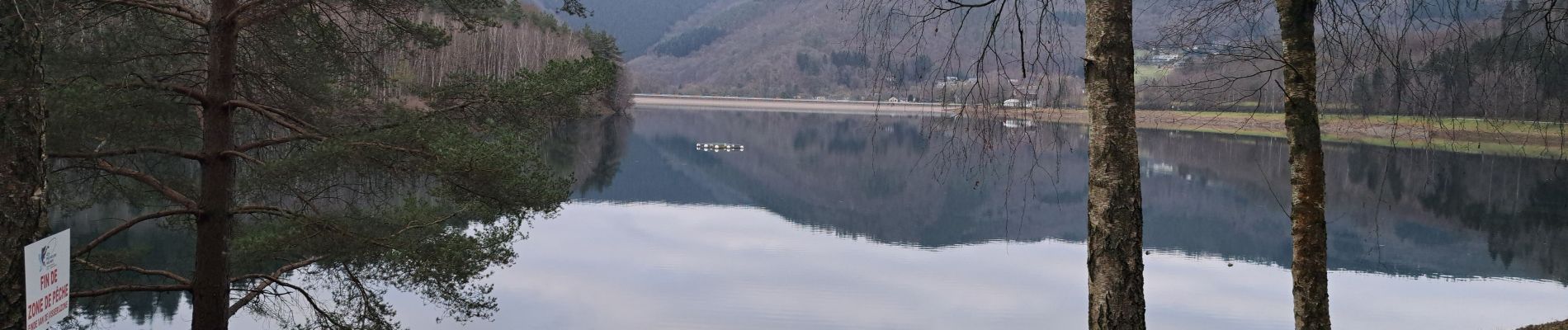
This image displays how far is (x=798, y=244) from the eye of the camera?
19.1 metres

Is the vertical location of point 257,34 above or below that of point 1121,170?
above

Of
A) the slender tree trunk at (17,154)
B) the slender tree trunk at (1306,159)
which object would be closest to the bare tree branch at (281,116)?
the slender tree trunk at (17,154)

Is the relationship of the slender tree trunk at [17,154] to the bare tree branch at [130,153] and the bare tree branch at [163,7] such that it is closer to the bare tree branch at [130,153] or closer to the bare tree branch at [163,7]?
the bare tree branch at [130,153]

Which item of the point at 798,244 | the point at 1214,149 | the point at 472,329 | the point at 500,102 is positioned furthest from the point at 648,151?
the point at 500,102

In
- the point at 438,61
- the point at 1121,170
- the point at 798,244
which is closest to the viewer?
the point at 1121,170

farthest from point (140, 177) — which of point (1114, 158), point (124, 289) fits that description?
point (1114, 158)

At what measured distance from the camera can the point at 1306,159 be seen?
5.57m

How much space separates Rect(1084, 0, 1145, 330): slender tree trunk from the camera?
15.0 ft

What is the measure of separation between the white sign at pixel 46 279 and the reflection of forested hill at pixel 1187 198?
140 inches

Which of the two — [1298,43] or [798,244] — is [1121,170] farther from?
[798,244]

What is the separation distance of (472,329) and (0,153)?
7.66 m

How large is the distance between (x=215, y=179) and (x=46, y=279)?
4.73 meters

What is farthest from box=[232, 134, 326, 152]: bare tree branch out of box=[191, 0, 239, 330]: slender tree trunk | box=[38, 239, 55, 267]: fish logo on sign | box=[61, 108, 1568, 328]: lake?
box=[38, 239, 55, 267]: fish logo on sign

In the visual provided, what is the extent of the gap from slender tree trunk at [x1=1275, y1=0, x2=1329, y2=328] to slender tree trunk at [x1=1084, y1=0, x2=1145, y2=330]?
4.30 feet
